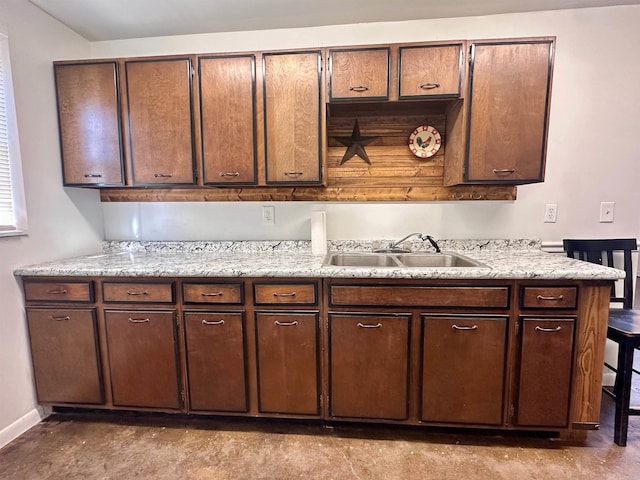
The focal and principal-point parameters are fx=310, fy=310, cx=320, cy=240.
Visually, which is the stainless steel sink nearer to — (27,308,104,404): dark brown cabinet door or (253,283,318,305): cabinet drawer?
(253,283,318,305): cabinet drawer

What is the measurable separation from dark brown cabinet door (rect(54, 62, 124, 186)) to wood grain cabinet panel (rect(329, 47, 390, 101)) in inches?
51.4

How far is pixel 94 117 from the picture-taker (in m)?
1.90

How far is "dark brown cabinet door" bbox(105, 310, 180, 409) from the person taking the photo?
5.52ft

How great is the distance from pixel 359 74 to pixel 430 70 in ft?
1.27

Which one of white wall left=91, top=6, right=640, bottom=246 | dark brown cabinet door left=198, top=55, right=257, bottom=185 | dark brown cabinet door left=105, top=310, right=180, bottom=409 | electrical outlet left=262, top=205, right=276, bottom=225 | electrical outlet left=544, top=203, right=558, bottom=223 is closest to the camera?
dark brown cabinet door left=105, top=310, right=180, bottom=409

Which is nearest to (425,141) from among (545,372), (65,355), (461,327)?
(461,327)

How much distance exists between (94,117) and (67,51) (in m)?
0.55

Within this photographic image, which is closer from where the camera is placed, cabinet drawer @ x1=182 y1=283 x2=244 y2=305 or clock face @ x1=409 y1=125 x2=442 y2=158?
cabinet drawer @ x1=182 y1=283 x2=244 y2=305

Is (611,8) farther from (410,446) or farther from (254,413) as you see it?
(254,413)

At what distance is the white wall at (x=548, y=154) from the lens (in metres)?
1.93

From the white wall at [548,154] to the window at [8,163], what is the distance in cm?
59

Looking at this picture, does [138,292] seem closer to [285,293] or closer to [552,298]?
[285,293]

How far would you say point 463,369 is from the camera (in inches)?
61.6

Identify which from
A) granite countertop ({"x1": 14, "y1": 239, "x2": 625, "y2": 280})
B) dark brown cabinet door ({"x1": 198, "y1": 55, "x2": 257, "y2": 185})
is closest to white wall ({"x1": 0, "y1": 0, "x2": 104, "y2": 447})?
granite countertop ({"x1": 14, "y1": 239, "x2": 625, "y2": 280})
